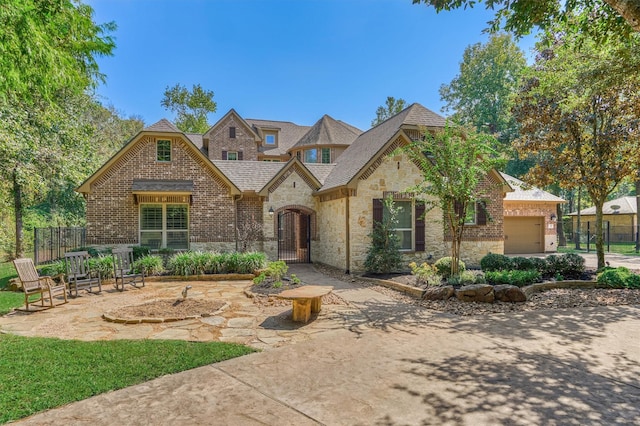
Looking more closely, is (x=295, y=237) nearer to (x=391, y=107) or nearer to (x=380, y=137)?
(x=380, y=137)

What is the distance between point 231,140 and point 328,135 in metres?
7.33

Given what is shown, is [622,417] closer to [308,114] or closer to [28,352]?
[28,352]

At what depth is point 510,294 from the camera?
332 inches

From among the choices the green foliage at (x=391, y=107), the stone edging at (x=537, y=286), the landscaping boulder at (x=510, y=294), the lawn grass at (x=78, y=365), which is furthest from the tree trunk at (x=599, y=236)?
the green foliage at (x=391, y=107)

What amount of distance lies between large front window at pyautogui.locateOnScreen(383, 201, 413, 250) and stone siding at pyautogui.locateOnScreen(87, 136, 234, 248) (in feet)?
22.4

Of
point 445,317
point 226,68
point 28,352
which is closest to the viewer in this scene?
point 28,352

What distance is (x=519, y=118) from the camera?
12492 mm

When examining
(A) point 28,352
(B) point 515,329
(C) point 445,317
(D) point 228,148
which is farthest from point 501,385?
(D) point 228,148

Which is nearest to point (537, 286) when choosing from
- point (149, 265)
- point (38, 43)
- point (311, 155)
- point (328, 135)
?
point (38, 43)

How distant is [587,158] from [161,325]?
13058 mm

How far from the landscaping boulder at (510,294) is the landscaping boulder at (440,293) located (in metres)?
0.98

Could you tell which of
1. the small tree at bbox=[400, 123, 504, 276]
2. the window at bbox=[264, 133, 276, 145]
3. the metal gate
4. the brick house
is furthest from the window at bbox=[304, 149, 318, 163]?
the small tree at bbox=[400, 123, 504, 276]

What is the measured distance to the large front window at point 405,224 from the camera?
13.8 m

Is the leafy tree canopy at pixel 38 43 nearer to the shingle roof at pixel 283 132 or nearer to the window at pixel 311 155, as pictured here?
the window at pixel 311 155
